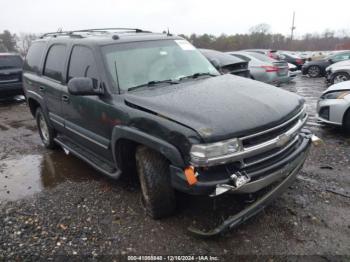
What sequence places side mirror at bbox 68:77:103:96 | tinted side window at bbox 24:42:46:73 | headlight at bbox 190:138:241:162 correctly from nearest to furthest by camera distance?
headlight at bbox 190:138:241:162 → side mirror at bbox 68:77:103:96 → tinted side window at bbox 24:42:46:73

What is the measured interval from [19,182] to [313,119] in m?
5.87

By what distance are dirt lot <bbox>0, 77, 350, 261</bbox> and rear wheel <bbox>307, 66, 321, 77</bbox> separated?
1248 cm

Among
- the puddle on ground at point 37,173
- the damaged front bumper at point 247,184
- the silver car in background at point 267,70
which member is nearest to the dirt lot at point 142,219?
the puddle on ground at point 37,173

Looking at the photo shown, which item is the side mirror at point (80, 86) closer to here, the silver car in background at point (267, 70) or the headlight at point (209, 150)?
the headlight at point (209, 150)

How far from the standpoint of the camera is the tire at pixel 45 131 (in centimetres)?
532

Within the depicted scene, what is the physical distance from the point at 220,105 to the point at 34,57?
4064mm

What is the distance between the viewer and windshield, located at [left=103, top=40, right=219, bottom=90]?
3.50m

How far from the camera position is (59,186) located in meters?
4.24

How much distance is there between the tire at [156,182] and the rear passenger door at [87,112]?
2.10 ft

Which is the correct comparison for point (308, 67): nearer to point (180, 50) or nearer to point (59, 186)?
point (180, 50)

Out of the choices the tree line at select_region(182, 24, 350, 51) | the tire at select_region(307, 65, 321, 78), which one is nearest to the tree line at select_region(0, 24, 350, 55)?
the tree line at select_region(182, 24, 350, 51)

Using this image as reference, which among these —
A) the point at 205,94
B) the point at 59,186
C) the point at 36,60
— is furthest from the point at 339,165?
the point at 36,60

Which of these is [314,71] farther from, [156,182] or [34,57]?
[156,182]

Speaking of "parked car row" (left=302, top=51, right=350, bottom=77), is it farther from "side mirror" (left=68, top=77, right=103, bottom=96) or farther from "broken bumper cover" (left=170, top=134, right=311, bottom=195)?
"side mirror" (left=68, top=77, right=103, bottom=96)
